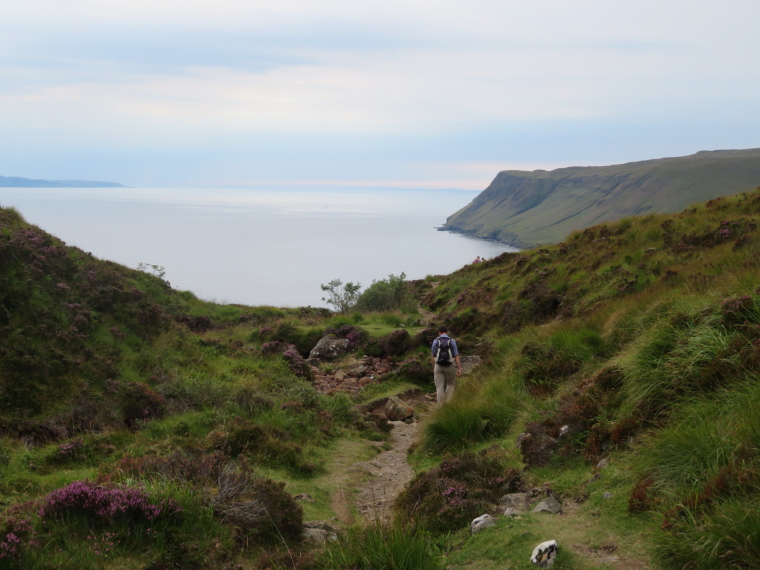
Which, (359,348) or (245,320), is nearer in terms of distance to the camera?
(359,348)

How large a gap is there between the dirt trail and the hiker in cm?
159

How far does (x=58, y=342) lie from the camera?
12062 millimetres

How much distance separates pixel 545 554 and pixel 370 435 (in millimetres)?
8303

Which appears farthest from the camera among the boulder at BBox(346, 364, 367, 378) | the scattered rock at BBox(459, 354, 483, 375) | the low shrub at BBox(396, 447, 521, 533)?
the boulder at BBox(346, 364, 367, 378)

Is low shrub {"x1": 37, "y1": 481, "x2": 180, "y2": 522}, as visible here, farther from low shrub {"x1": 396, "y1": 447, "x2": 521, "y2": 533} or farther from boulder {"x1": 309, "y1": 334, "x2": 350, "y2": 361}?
boulder {"x1": 309, "y1": 334, "x2": 350, "y2": 361}

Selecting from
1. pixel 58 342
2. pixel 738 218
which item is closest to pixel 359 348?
pixel 58 342

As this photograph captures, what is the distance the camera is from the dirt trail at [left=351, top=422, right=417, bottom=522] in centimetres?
811

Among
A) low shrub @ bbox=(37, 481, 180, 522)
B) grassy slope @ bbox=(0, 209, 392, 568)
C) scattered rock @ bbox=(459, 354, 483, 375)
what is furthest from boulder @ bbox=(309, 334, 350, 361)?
low shrub @ bbox=(37, 481, 180, 522)

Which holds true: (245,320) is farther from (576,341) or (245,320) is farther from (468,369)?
(576,341)

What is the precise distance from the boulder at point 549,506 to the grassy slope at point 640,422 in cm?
21

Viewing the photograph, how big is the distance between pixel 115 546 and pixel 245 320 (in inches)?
913

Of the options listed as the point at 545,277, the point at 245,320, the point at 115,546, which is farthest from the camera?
the point at 245,320

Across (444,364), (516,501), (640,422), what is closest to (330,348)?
(444,364)

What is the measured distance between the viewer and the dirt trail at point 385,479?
8109 millimetres
